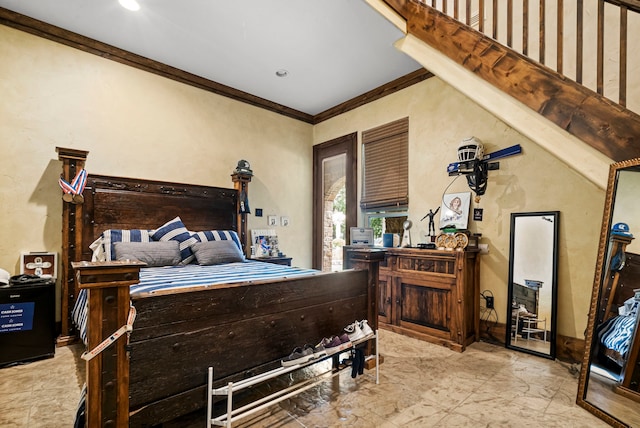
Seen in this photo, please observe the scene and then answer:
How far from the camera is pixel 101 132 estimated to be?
330cm

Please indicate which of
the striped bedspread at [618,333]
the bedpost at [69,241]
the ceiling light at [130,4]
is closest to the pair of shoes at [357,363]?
the striped bedspread at [618,333]

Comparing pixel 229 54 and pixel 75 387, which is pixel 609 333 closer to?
pixel 75 387

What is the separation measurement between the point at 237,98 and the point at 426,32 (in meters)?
2.93

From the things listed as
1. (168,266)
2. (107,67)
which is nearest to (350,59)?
(107,67)

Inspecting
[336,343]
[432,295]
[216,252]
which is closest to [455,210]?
[432,295]

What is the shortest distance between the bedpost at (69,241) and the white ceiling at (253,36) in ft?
4.34

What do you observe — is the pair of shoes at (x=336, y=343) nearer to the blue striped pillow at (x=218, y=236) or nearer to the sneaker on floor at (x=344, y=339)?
the sneaker on floor at (x=344, y=339)

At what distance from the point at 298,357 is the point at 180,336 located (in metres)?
0.69

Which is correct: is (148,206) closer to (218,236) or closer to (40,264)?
(218,236)

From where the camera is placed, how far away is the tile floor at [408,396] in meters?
1.75

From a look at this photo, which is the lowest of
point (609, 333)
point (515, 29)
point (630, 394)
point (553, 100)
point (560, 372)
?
point (560, 372)

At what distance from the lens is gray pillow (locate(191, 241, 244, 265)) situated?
3.20m

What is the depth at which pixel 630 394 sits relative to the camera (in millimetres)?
1677

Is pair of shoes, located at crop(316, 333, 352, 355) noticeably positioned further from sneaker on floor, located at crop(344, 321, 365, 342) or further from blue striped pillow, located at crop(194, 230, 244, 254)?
blue striped pillow, located at crop(194, 230, 244, 254)
